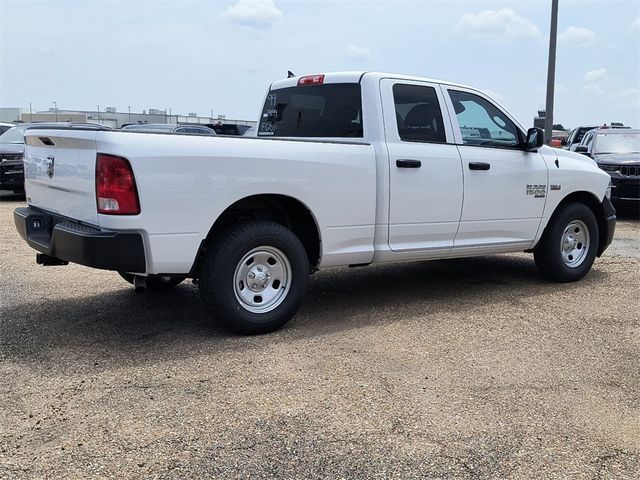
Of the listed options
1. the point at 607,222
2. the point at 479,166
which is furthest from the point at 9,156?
the point at 607,222

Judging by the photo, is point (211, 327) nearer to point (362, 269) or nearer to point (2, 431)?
point (2, 431)

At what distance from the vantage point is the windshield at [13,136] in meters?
15.1

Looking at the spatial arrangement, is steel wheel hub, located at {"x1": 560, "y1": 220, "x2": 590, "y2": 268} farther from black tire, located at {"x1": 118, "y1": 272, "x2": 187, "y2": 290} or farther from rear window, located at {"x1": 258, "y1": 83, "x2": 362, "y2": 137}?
black tire, located at {"x1": 118, "y1": 272, "x2": 187, "y2": 290}

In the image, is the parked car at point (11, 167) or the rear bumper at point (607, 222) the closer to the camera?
the rear bumper at point (607, 222)

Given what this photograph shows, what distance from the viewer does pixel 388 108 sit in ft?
17.8

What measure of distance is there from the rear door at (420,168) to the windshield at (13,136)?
12.3 metres

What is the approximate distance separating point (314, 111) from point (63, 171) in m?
2.34

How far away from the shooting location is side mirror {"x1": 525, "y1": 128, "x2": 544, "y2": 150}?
621 cm

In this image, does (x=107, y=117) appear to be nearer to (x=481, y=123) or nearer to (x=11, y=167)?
(x=11, y=167)

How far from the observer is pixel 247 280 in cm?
476

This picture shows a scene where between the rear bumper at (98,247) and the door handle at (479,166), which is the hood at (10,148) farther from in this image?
the door handle at (479,166)

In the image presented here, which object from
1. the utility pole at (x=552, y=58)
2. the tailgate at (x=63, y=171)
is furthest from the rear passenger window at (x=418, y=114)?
the utility pole at (x=552, y=58)

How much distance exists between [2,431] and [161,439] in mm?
826

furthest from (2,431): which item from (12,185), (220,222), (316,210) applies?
(12,185)
